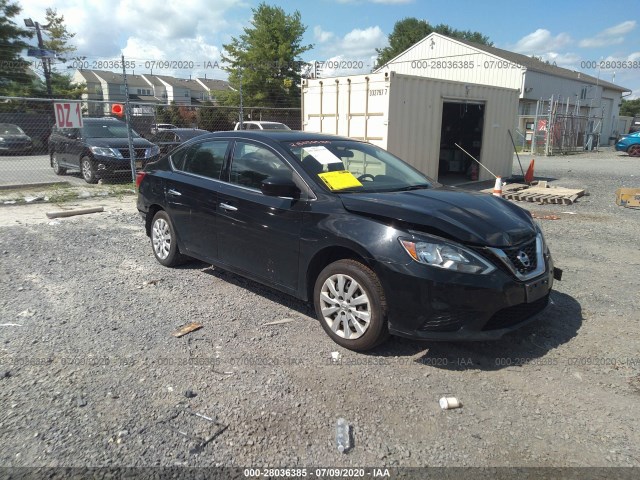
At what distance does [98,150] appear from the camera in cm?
1225

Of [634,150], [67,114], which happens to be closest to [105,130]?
[67,114]

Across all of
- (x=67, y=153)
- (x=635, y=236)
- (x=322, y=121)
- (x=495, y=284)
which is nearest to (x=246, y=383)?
(x=495, y=284)

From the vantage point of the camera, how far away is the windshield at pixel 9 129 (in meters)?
19.9

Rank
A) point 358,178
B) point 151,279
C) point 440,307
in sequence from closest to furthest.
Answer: point 440,307
point 358,178
point 151,279

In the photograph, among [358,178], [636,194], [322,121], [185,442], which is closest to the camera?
[185,442]

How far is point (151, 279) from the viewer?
17.1 ft

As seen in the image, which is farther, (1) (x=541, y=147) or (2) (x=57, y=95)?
(2) (x=57, y=95)

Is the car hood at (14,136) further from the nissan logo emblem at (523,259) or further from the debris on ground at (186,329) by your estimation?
the nissan logo emblem at (523,259)

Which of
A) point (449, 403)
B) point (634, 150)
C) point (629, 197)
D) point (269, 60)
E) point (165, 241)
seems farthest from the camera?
point (269, 60)

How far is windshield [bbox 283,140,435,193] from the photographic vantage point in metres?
3.95

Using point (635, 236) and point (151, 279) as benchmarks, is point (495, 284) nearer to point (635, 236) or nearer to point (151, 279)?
point (151, 279)

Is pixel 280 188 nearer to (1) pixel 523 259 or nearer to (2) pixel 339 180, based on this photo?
(2) pixel 339 180

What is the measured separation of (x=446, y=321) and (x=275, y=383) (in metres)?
1.24

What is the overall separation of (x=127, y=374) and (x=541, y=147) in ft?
97.1
